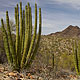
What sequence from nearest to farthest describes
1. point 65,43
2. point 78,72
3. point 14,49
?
point 14,49 < point 78,72 < point 65,43

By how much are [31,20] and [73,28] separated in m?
59.7

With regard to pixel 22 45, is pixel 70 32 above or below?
above

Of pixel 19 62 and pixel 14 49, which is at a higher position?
pixel 14 49

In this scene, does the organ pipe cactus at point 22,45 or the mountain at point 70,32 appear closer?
the organ pipe cactus at point 22,45

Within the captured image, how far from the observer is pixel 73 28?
66125 mm

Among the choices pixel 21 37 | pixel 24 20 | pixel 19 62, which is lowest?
pixel 19 62

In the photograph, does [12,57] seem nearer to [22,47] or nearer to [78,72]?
[22,47]

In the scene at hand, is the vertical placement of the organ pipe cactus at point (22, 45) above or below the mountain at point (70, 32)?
below

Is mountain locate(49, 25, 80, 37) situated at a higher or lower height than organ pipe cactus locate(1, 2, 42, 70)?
higher

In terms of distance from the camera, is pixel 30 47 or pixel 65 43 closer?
pixel 30 47

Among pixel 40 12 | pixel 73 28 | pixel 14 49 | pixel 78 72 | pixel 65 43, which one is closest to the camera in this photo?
Result: pixel 14 49

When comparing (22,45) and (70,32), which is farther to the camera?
(70,32)

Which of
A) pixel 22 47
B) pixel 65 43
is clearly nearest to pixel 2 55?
pixel 22 47

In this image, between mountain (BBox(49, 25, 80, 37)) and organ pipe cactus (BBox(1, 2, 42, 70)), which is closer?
organ pipe cactus (BBox(1, 2, 42, 70))
